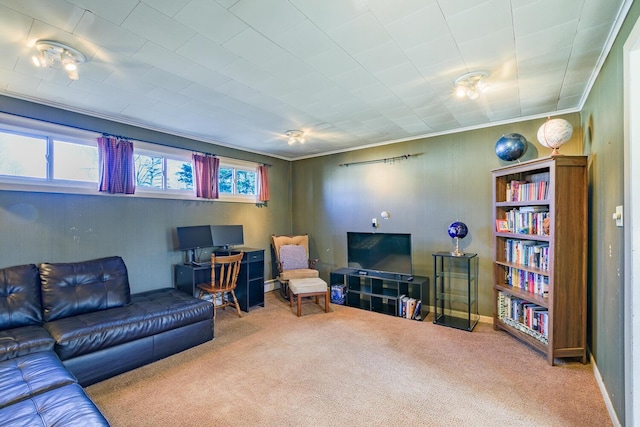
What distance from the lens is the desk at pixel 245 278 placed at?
4.04 m

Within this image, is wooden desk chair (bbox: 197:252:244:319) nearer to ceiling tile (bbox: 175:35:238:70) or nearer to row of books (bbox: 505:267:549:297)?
ceiling tile (bbox: 175:35:238:70)

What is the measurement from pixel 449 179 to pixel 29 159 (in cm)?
486

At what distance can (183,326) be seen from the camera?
3.08m

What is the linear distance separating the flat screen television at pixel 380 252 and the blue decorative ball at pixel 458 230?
25.0 inches

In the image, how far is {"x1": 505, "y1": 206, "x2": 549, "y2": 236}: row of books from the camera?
10.1 ft

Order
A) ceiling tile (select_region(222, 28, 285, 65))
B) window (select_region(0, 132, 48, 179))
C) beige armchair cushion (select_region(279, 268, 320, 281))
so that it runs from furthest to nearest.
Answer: beige armchair cushion (select_region(279, 268, 320, 281)) → window (select_region(0, 132, 48, 179)) → ceiling tile (select_region(222, 28, 285, 65))

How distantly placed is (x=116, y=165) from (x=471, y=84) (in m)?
3.83

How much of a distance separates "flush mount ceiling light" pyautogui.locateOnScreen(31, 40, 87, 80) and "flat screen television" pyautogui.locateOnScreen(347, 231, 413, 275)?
12.8 feet

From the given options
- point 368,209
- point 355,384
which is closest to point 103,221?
point 355,384

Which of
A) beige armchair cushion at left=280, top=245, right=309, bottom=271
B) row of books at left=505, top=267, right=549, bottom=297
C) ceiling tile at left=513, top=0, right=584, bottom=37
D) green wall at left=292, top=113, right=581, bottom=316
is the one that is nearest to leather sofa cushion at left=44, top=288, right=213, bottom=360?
beige armchair cushion at left=280, top=245, right=309, bottom=271

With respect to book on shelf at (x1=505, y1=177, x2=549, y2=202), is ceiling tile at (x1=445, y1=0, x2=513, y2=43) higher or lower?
higher

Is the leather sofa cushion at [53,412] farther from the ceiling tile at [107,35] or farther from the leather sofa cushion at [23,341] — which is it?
the ceiling tile at [107,35]

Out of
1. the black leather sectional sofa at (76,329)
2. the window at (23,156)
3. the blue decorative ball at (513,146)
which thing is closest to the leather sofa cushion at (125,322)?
the black leather sectional sofa at (76,329)

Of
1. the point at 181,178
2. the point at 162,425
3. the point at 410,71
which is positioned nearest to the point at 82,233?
the point at 181,178
